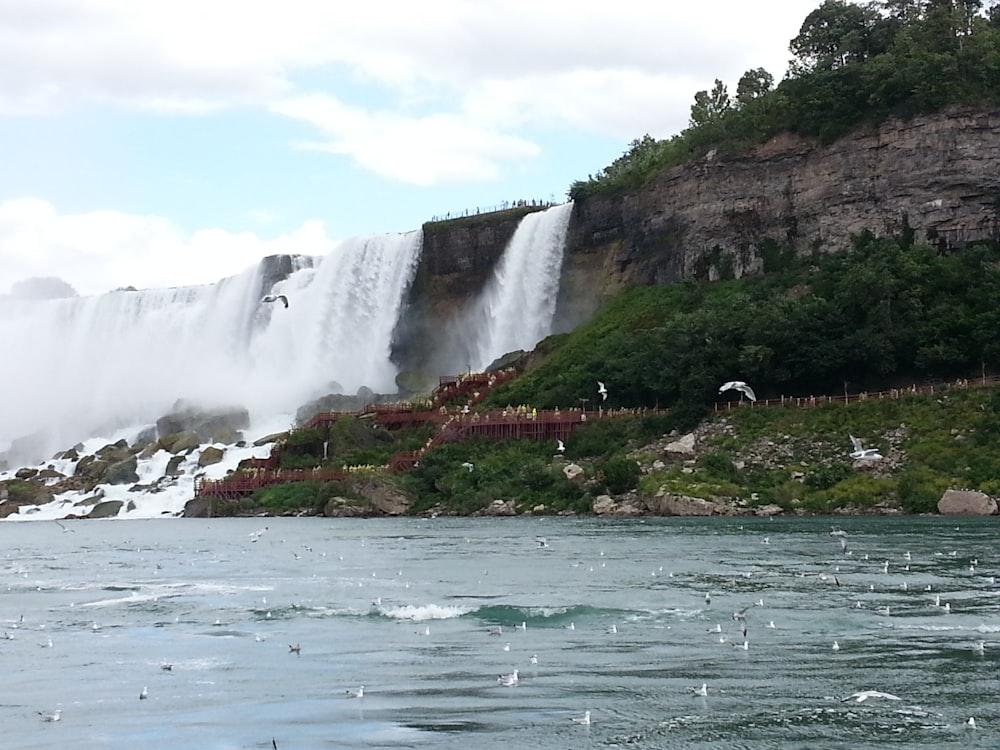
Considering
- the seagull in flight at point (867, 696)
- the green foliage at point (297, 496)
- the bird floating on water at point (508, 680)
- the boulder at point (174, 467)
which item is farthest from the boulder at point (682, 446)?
the seagull in flight at point (867, 696)

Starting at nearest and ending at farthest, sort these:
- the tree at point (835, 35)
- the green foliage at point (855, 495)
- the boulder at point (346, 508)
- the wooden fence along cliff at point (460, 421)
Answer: the green foliage at point (855, 495)
the wooden fence along cliff at point (460, 421)
the boulder at point (346, 508)
the tree at point (835, 35)

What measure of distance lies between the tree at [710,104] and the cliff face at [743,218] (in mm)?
11721

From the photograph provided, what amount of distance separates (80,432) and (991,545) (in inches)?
4095

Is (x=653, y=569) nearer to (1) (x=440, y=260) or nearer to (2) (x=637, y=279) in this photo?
(2) (x=637, y=279)

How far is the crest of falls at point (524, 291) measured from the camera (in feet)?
360

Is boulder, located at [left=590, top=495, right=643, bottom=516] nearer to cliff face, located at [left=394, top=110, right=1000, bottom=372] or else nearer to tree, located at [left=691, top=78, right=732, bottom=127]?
cliff face, located at [left=394, top=110, right=1000, bottom=372]

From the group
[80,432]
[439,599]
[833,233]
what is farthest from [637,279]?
[439,599]

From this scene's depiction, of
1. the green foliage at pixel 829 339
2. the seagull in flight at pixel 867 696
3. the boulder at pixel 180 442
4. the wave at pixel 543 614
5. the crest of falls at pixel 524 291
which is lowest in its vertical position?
the seagull in flight at pixel 867 696

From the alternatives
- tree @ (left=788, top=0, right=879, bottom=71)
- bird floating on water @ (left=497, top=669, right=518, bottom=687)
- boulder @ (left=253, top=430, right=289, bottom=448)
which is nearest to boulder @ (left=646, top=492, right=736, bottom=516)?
boulder @ (left=253, top=430, right=289, bottom=448)

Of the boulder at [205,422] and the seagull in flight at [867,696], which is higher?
the boulder at [205,422]

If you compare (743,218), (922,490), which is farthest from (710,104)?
(922,490)

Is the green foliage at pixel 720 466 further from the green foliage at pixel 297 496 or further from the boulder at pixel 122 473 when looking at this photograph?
the boulder at pixel 122 473

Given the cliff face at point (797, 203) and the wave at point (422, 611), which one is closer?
the wave at point (422, 611)

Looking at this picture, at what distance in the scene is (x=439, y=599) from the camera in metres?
35.1
